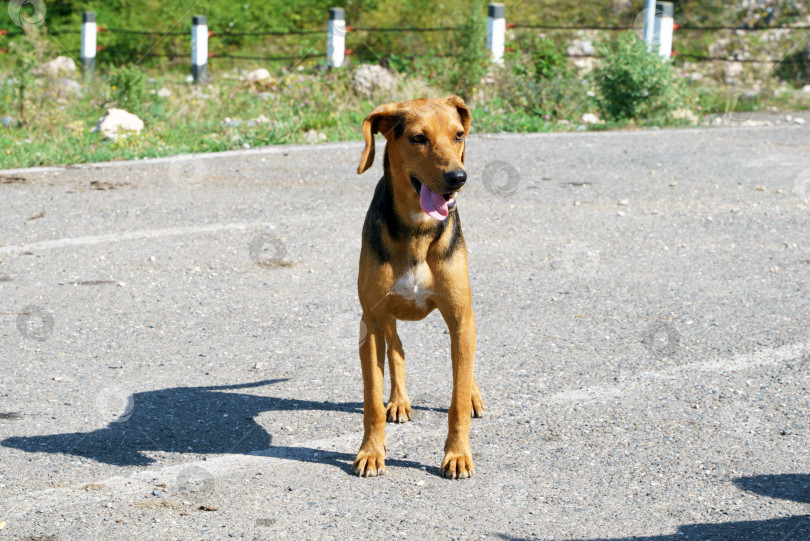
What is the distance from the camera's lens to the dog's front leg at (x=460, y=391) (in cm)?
413

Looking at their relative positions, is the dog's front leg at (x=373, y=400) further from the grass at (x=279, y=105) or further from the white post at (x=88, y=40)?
the white post at (x=88, y=40)

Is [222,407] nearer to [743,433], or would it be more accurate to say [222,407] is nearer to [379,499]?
[379,499]

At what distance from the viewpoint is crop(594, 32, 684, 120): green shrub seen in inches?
502

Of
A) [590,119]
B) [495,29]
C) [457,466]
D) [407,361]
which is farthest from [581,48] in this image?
[457,466]

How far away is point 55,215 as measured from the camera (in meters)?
8.23

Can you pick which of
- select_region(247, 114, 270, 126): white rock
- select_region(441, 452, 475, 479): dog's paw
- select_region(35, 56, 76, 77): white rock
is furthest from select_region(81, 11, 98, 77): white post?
select_region(441, 452, 475, 479): dog's paw

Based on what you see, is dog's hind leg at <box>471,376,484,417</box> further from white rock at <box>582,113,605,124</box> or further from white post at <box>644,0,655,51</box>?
white post at <box>644,0,655,51</box>

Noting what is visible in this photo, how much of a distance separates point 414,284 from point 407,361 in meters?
1.58

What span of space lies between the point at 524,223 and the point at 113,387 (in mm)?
4216

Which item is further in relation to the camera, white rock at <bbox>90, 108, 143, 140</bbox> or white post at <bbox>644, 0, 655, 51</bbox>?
white post at <bbox>644, 0, 655, 51</bbox>

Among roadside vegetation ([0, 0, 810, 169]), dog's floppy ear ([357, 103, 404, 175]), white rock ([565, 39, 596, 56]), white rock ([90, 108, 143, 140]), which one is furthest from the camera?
white rock ([565, 39, 596, 56])

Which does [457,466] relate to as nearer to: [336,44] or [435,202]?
[435,202]

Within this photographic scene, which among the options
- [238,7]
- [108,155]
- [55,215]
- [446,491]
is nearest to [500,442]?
[446,491]

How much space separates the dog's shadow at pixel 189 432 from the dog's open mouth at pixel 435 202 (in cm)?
117
